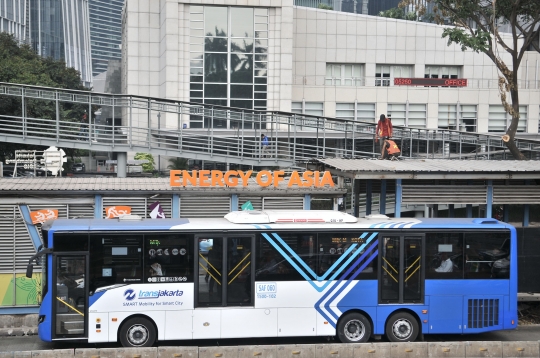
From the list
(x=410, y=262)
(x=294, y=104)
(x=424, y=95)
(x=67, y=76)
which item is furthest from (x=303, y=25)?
(x=410, y=262)

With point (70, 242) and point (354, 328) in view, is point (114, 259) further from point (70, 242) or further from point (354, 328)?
point (354, 328)

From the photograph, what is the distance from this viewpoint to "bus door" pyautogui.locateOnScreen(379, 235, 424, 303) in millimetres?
16016

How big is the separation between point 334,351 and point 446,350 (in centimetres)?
235

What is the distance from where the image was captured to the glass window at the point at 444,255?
16.2 meters

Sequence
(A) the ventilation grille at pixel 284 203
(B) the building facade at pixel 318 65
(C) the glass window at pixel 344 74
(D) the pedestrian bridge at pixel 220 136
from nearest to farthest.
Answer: (A) the ventilation grille at pixel 284 203
(D) the pedestrian bridge at pixel 220 136
(B) the building facade at pixel 318 65
(C) the glass window at pixel 344 74

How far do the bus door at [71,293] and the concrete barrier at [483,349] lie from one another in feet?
26.7

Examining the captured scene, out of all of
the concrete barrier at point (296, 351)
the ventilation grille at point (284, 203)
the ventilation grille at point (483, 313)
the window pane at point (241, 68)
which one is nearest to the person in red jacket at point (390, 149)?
the ventilation grille at point (284, 203)

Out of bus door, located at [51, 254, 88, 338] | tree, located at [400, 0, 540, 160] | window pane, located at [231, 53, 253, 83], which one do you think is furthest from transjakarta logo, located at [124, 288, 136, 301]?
window pane, located at [231, 53, 253, 83]

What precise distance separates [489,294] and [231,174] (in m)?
7.72

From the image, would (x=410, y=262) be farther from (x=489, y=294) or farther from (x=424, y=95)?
(x=424, y=95)

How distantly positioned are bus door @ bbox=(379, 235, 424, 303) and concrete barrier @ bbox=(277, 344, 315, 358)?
8.28 feet

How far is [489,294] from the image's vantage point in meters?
16.3

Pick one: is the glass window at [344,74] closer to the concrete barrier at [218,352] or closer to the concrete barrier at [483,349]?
the concrete barrier at [483,349]

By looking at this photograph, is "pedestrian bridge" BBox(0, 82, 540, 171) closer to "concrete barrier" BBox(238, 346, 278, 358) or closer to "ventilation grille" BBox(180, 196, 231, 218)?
"ventilation grille" BBox(180, 196, 231, 218)
